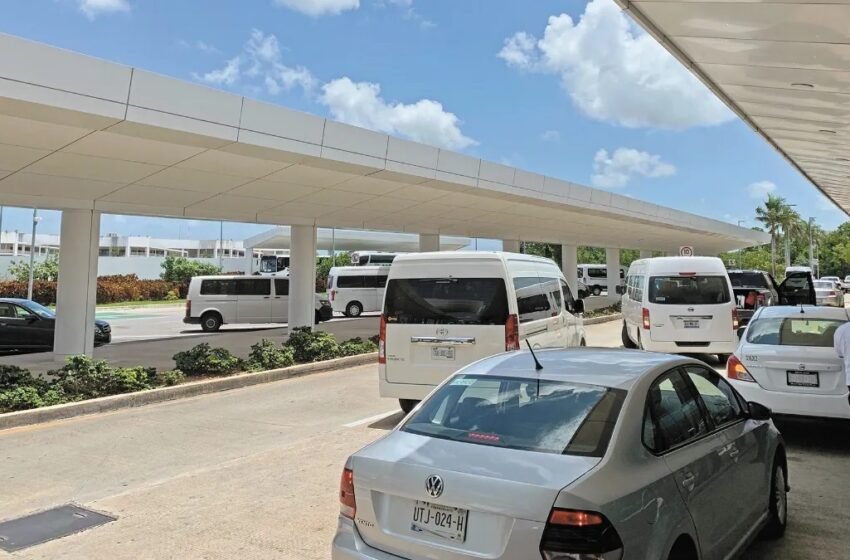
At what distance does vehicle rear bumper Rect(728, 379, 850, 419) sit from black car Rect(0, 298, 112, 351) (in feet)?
50.3

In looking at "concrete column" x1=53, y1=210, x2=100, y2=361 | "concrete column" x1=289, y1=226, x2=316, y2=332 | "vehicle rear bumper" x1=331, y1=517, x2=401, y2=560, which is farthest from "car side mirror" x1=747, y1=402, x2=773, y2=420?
"concrete column" x1=289, y1=226, x2=316, y2=332

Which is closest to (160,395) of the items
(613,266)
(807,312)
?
(807,312)

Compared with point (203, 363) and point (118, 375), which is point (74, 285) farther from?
point (118, 375)

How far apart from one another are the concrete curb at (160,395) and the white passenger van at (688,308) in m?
6.53

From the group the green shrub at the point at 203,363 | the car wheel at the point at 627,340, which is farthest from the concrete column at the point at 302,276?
the car wheel at the point at 627,340

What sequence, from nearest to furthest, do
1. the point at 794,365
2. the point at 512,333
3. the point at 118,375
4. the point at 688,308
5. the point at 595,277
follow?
the point at 794,365
the point at 512,333
the point at 118,375
the point at 688,308
the point at 595,277

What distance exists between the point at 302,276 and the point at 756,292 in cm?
1269

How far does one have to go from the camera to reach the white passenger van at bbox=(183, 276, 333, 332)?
2370 centimetres

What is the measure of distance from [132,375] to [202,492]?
5.19 metres

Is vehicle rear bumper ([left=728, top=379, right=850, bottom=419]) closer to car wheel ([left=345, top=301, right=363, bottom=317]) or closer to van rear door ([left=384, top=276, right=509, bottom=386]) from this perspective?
van rear door ([left=384, top=276, right=509, bottom=386])

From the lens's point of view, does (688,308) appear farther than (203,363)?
Yes

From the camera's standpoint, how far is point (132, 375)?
32.7 ft

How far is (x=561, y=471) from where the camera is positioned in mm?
2789

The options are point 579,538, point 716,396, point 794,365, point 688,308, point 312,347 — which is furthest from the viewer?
point 312,347
